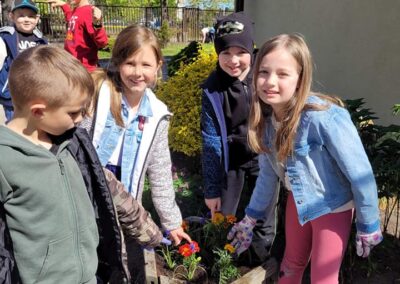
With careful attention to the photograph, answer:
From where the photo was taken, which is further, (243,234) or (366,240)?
(243,234)

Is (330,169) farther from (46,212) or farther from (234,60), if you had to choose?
(46,212)

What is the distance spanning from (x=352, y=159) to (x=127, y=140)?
116 cm

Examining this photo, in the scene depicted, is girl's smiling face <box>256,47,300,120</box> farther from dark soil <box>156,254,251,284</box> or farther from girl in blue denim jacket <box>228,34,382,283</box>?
dark soil <box>156,254,251,284</box>

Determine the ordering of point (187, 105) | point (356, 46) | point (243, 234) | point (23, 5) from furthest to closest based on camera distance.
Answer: point (356, 46)
point (187, 105)
point (23, 5)
point (243, 234)

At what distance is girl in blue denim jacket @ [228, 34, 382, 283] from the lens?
6.15 ft

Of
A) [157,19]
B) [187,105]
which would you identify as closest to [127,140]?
[187,105]

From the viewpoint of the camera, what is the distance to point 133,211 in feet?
6.31

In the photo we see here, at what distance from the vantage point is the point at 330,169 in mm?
1964

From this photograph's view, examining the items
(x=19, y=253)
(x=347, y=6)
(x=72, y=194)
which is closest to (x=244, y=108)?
(x=72, y=194)

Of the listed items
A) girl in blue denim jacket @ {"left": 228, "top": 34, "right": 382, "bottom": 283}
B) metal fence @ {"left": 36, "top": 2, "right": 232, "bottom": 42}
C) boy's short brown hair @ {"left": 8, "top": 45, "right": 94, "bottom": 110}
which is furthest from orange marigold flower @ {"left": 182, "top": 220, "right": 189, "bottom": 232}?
metal fence @ {"left": 36, "top": 2, "right": 232, "bottom": 42}

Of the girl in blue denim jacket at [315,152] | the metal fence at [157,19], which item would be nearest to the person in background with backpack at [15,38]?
the girl in blue denim jacket at [315,152]

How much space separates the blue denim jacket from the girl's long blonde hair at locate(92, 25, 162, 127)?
814 mm

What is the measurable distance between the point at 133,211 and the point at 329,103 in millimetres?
1019

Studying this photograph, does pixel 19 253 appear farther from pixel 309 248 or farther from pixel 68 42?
pixel 68 42
